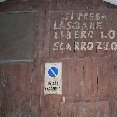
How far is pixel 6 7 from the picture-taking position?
24.3 feet

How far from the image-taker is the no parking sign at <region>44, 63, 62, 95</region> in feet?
22.6

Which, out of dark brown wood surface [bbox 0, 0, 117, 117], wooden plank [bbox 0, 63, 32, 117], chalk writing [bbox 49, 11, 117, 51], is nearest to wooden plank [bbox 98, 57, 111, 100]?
dark brown wood surface [bbox 0, 0, 117, 117]

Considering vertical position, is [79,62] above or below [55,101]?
above

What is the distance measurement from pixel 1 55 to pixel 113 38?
2.20m

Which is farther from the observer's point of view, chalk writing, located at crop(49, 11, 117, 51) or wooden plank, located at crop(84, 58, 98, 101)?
chalk writing, located at crop(49, 11, 117, 51)

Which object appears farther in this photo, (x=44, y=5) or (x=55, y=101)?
(x=44, y=5)

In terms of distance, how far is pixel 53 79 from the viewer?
693 cm

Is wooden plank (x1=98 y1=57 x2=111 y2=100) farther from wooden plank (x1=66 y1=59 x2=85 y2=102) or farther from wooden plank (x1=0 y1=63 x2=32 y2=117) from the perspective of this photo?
wooden plank (x1=0 y1=63 x2=32 y2=117)

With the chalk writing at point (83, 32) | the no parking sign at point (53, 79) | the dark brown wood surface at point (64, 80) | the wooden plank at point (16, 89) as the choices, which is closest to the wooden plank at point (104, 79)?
the dark brown wood surface at point (64, 80)

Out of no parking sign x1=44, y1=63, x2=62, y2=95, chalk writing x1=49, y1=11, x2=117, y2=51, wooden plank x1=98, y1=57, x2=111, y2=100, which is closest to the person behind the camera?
A: wooden plank x1=98, y1=57, x2=111, y2=100

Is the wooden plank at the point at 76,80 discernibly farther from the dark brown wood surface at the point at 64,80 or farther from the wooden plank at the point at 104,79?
the wooden plank at the point at 104,79

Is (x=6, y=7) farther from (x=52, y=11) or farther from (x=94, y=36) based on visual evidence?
(x=94, y=36)

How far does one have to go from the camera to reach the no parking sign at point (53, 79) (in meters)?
6.90

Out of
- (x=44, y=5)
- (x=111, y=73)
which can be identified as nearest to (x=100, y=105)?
(x=111, y=73)
